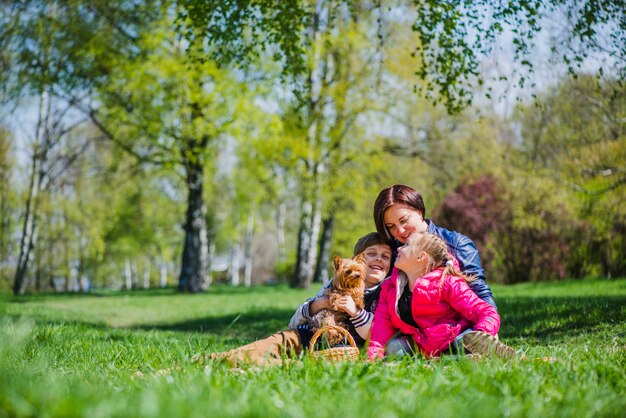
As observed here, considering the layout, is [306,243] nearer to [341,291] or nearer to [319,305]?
[319,305]

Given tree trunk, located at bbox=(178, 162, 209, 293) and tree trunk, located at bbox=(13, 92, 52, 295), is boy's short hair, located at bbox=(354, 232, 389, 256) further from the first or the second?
tree trunk, located at bbox=(13, 92, 52, 295)

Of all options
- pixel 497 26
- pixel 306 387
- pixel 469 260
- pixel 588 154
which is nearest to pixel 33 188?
pixel 588 154

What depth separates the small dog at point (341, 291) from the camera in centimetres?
459

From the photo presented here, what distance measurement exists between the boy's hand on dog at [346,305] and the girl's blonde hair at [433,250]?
23.6 inches

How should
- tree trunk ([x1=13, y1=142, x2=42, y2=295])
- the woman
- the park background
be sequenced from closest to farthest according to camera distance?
the park background < the woman < tree trunk ([x1=13, y1=142, x2=42, y2=295])

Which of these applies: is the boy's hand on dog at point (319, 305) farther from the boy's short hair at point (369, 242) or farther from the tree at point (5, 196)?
the tree at point (5, 196)

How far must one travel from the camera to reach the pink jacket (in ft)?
14.2

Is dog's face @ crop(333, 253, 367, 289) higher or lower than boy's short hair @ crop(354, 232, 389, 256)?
lower

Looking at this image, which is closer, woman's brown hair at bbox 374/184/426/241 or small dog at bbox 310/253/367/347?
small dog at bbox 310/253/367/347

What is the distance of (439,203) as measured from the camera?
77.8 ft

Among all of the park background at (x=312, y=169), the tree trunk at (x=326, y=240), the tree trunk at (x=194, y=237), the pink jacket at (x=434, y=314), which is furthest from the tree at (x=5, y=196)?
the pink jacket at (x=434, y=314)

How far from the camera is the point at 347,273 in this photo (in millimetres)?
4598

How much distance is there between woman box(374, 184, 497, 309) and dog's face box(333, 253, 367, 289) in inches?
21.0

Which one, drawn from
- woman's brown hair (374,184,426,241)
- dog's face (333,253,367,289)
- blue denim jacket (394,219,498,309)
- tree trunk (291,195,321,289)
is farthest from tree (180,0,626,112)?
tree trunk (291,195,321,289)
